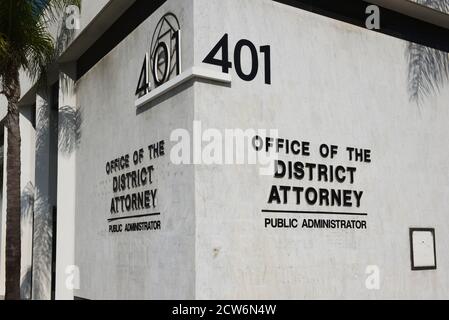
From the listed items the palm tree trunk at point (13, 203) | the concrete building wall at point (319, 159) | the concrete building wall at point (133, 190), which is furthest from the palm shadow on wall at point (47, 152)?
the concrete building wall at point (319, 159)

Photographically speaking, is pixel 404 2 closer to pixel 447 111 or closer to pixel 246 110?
pixel 447 111

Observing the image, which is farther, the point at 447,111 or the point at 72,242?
the point at 72,242

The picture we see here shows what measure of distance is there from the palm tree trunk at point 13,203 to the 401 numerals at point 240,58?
5578 mm

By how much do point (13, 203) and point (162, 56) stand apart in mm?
5202

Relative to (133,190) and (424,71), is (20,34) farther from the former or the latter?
(424,71)

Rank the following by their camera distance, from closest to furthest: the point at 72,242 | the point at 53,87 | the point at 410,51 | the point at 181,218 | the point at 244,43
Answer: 1. the point at 181,218
2. the point at 244,43
3. the point at 410,51
4. the point at 72,242
5. the point at 53,87

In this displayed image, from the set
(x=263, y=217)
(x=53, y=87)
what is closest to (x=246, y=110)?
(x=263, y=217)

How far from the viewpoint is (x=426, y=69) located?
1255 centimetres

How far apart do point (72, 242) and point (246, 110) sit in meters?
6.79

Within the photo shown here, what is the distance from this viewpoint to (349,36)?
440 inches

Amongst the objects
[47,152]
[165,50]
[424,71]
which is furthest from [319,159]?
[47,152]

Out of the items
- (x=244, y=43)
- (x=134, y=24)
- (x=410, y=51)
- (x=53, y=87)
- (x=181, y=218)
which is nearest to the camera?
(x=181, y=218)
